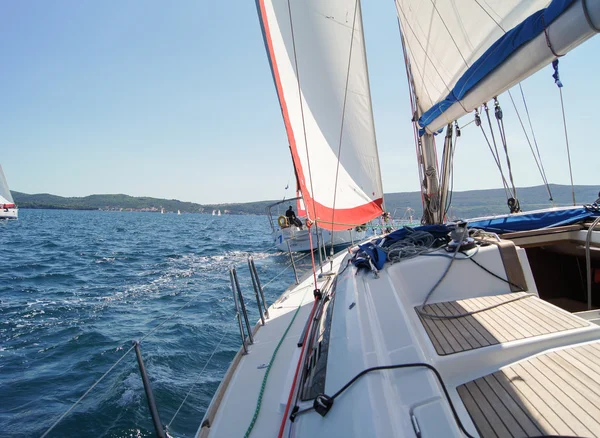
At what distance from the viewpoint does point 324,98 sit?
4164 mm

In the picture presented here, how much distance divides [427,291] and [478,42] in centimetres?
269

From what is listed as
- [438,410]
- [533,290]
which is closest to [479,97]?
[533,290]

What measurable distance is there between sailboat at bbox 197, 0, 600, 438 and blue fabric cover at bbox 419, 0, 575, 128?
0.4 inches

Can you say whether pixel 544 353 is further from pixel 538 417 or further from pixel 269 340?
pixel 269 340

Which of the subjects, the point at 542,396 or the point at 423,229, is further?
the point at 423,229

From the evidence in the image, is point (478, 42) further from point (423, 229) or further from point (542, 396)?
point (542, 396)

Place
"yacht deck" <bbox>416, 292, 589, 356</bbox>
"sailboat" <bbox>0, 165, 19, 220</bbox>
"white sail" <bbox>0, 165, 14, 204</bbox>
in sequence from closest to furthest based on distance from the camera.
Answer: "yacht deck" <bbox>416, 292, 589, 356</bbox> < "sailboat" <bbox>0, 165, 19, 220</bbox> < "white sail" <bbox>0, 165, 14, 204</bbox>

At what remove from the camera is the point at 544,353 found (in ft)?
5.39

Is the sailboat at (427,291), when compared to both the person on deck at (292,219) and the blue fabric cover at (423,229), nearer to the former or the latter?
the blue fabric cover at (423,229)

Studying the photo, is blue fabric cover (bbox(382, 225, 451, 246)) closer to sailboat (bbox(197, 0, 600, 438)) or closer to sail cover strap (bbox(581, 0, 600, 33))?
sailboat (bbox(197, 0, 600, 438))

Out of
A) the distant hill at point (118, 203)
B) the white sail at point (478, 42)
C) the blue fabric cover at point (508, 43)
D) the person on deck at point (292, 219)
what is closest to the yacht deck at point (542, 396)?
the white sail at point (478, 42)

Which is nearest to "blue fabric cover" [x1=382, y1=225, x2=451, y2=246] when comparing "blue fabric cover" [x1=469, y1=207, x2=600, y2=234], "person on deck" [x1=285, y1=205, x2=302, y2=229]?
"blue fabric cover" [x1=469, y1=207, x2=600, y2=234]

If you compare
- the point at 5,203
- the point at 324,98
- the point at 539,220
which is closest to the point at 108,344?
the point at 324,98

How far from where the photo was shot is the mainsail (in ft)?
12.9
